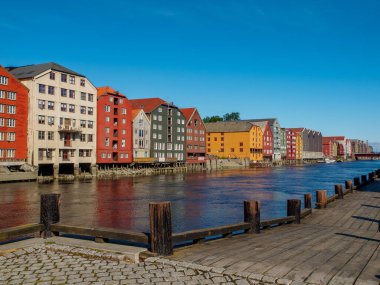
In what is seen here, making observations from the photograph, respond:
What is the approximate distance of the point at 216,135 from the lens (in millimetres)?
143375

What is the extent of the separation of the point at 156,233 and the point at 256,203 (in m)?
5.43

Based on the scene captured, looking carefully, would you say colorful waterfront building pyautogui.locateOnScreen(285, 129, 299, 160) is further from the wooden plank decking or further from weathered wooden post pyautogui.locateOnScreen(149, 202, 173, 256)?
weathered wooden post pyautogui.locateOnScreen(149, 202, 173, 256)

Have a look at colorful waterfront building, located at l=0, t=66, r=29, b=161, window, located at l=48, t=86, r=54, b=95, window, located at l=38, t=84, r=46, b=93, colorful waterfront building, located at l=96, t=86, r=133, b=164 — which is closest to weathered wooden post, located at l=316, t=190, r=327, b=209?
colorful waterfront building, located at l=0, t=66, r=29, b=161

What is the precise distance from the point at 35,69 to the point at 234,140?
84.4 metres

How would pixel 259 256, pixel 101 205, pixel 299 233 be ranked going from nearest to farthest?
pixel 259 256 < pixel 299 233 < pixel 101 205

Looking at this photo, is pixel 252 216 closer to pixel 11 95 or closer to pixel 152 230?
pixel 152 230

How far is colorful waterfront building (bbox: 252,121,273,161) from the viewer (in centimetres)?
15550

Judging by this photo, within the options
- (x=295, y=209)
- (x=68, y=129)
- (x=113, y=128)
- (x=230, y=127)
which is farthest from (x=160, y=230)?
(x=230, y=127)

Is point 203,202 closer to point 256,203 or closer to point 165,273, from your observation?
point 256,203

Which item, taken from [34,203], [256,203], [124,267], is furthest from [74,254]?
[34,203]

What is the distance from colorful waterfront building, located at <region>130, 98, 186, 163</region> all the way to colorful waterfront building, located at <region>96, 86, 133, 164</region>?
1059 cm

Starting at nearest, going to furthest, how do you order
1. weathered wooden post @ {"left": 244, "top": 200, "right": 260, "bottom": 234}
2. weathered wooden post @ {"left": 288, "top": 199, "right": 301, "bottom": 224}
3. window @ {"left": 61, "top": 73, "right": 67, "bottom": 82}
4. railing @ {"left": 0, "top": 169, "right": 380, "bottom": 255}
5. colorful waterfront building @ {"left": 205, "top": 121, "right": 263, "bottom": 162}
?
railing @ {"left": 0, "top": 169, "right": 380, "bottom": 255}
weathered wooden post @ {"left": 244, "top": 200, "right": 260, "bottom": 234}
weathered wooden post @ {"left": 288, "top": 199, "right": 301, "bottom": 224}
window @ {"left": 61, "top": 73, "right": 67, "bottom": 82}
colorful waterfront building @ {"left": 205, "top": 121, "right": 263, "bottom": 162}

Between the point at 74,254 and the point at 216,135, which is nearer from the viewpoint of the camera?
the point at 74,254

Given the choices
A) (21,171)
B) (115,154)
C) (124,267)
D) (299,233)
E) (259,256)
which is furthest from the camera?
(115,154)
